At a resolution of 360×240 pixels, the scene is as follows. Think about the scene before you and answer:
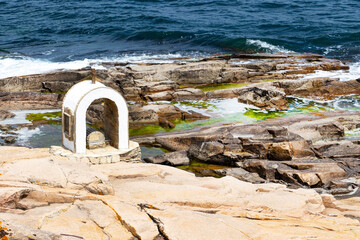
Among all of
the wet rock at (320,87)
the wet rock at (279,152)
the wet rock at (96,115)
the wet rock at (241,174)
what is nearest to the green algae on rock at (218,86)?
the wet rock at (320,87)

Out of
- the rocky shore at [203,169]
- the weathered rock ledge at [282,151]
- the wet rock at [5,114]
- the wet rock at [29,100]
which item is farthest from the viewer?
the wet rock at [29,100]

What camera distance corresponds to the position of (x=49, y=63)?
1423 inches

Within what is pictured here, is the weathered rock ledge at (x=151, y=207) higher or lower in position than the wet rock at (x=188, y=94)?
higher

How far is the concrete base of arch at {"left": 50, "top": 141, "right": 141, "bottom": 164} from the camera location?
15.4m

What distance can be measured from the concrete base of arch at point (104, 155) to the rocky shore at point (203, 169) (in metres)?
0.67

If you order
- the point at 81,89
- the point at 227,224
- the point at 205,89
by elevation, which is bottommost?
the point at 205,89

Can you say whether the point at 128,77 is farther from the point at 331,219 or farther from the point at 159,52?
the point at 331,219

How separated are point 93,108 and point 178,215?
51.6ft

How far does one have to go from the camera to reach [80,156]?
607 inches

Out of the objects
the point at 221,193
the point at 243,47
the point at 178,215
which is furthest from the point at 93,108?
the point at 243,47

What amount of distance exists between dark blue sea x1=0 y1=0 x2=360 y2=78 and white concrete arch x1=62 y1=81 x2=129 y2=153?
17.9 m

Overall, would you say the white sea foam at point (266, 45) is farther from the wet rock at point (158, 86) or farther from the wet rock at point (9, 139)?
the wet rock at point (9, 139)

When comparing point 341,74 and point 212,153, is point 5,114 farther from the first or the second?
point 341,74

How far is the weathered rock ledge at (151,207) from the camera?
8.85 m
